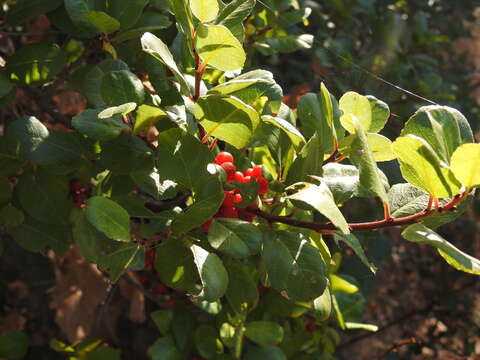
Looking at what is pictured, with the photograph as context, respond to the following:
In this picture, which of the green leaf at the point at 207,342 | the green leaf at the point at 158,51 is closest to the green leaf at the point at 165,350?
the green leaf at the point at 207,342

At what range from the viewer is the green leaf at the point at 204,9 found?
824mm

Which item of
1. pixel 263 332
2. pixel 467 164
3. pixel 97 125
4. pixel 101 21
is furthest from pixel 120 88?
pixel 263 332

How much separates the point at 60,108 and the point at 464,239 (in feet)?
8.78

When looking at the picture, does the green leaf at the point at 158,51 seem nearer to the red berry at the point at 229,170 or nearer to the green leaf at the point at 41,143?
the red berry at the point at 229,170

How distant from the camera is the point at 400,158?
29.5 inches

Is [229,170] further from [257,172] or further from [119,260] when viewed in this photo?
[119,260]

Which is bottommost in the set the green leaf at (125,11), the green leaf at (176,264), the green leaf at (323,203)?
the green leaf at (176,264)

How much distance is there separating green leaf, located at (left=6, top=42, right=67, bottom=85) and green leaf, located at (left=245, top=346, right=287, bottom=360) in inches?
29.0

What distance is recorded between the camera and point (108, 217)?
2.81 feet

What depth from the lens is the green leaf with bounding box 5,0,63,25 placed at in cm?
114

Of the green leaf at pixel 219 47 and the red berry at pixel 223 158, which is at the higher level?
the green leaf at pixel 219 47

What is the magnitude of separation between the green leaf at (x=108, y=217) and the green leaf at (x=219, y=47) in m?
0.25

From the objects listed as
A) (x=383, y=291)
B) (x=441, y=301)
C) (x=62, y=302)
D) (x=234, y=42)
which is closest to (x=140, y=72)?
(x=234, y=42)

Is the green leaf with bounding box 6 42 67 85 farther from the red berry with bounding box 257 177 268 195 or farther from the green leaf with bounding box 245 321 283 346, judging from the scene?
the green leaf with bounding box 245 321 283 346
